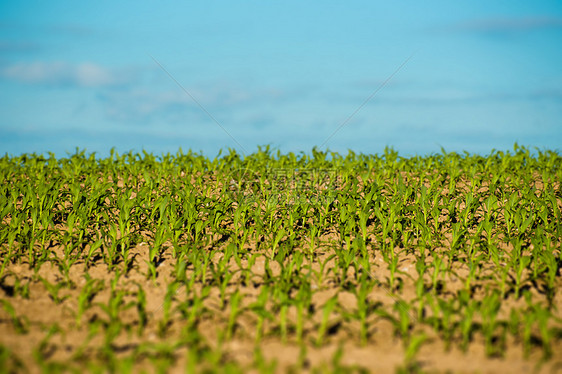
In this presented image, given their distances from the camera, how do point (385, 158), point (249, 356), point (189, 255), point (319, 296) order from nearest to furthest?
1. point (249, 356)
2. point (319, 296)
3. point (189, 255)
4. point (385, 158)

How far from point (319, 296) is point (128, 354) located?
1.65m

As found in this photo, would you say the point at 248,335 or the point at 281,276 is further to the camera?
the point at 281,276

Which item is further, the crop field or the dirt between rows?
the crop field

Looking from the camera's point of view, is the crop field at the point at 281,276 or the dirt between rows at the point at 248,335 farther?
the crop field at the point at 281,276

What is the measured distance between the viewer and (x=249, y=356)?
125 inches

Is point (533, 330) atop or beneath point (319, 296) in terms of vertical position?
beneath

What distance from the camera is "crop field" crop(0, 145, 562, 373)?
322cm

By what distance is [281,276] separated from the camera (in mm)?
4238

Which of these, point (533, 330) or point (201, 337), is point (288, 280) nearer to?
point (201, 337)

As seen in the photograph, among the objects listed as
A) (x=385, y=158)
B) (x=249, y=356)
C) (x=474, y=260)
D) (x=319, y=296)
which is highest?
(x=385, y=158)

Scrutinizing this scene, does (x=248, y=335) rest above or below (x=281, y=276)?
below

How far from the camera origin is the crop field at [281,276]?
322 centimetres

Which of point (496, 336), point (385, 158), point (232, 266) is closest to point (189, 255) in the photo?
point (232, 266)

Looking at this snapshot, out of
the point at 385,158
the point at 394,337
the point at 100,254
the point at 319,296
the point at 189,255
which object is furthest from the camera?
the point at 385,158
